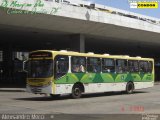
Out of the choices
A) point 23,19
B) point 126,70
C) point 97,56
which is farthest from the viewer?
point 23,19

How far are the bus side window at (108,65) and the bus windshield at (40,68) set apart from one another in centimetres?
503

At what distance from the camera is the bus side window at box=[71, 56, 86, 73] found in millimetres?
23547

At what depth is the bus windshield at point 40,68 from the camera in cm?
2220

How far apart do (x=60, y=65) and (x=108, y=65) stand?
5.20 meters

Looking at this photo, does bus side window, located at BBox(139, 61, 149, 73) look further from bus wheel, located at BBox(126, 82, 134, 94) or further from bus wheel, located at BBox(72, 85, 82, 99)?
bus wheel, located at BBox(72, 85, 82, 99)

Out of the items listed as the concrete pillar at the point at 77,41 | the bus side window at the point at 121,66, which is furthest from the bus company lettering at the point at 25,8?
the concrete pillar at the point at 77,41

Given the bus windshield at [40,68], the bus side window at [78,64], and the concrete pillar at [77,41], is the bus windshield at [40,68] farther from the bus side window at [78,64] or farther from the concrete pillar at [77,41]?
the concrete pillar at [77,41]

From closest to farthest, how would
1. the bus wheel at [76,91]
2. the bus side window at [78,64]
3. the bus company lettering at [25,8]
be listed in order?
1. the bus side window at [78,64]
2. the bus wheel at [76,91]
3. the bus company lettering at [25,8]

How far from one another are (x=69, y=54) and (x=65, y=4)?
11.0 m

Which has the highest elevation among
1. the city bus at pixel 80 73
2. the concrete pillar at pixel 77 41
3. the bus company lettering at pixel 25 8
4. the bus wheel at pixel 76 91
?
the bus company lettering at pixel 25 8

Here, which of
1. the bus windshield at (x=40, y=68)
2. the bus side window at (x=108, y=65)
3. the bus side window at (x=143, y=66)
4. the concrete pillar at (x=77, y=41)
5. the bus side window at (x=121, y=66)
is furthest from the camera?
the concrete pillar at (x=77, y=41)

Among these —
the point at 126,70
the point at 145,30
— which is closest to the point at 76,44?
the point at 145,30

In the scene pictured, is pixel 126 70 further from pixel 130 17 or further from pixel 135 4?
pixel 130 17

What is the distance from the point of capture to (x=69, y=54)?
76.2 feet
